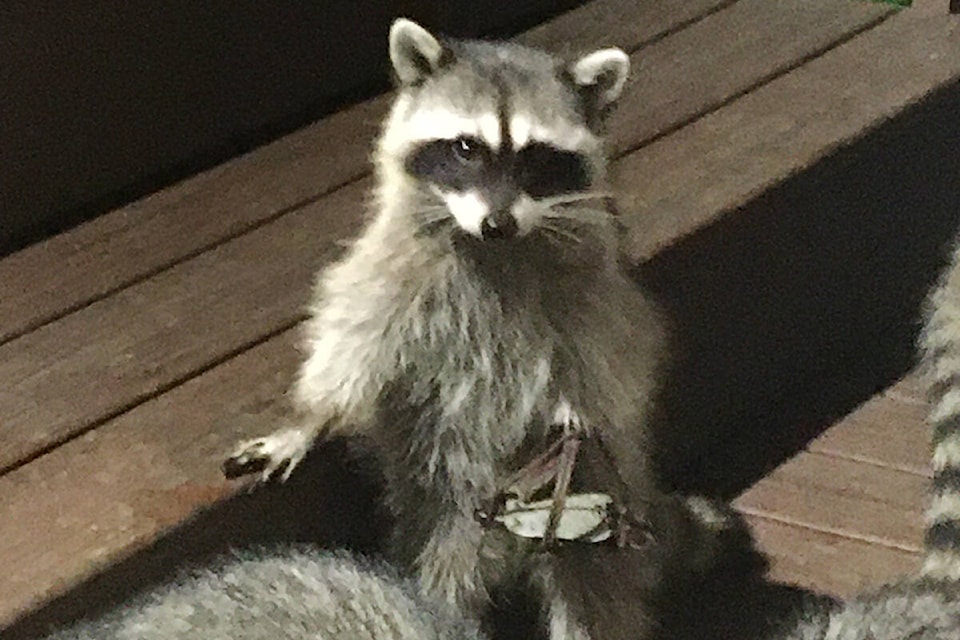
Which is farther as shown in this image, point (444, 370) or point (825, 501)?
point (825, 501)

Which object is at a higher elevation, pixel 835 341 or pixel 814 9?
pixel 814 9

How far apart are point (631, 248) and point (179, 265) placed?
0.52 metres

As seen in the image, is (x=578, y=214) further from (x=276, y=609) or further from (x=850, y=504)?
(x=850, y=504)

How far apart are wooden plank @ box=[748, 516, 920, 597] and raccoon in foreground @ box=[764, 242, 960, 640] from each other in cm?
10

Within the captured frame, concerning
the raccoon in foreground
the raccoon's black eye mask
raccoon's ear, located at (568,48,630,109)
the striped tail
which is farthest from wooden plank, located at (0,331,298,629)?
the striped tail

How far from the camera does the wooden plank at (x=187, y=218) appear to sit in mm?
1540

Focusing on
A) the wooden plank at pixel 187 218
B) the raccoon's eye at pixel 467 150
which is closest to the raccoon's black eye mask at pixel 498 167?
the raccoon's eye at pixel 467 150

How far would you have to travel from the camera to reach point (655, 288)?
61.6 inches

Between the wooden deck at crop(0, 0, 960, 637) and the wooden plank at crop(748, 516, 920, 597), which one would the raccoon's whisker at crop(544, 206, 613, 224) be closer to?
the wooden deck at crop(0, 0, 960, 637)

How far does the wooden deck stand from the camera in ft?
4.25

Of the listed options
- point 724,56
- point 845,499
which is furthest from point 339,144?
point 845,499

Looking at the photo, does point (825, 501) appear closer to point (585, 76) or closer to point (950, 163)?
point (950, 163)

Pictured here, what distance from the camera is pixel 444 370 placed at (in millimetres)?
1261

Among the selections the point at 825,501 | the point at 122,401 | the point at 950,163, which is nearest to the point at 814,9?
the point at 950,163
